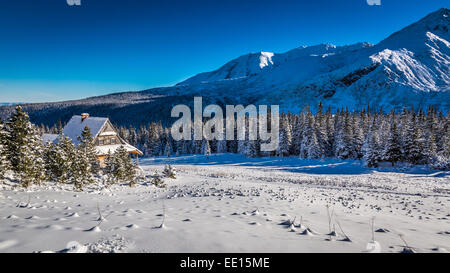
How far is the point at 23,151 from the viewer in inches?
564

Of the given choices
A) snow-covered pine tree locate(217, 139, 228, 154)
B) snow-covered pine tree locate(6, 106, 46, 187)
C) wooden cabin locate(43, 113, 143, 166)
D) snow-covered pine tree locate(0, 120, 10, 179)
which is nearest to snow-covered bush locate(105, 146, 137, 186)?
snow-covered pine tree locate(6, 106, 46, 187)

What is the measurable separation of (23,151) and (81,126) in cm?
1756

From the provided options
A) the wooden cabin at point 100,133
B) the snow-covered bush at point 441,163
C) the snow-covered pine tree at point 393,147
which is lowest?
the snow-covered bush at point 441,163

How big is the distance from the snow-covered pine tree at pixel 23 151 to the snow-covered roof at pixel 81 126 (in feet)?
42.4

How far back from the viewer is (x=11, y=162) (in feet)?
47.8

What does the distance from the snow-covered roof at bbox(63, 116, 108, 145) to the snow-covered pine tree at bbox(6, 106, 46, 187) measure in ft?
42.4

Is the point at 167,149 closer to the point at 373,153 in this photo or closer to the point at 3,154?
the point at 373,153

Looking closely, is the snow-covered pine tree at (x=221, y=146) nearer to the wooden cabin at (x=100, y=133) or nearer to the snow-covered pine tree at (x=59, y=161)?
the wooden cabin at (x=100, y=133)

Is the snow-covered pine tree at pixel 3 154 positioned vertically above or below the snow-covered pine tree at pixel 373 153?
above

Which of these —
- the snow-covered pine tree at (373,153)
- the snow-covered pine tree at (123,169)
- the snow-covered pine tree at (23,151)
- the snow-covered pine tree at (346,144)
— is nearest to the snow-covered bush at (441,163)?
the snow-covered pine tree at (373,153)

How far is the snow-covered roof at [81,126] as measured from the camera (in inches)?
1122

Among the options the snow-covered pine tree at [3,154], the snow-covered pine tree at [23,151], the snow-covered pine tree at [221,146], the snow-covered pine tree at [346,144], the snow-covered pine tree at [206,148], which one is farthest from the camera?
the snow-covered pine tree at [221,146]
